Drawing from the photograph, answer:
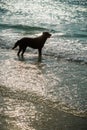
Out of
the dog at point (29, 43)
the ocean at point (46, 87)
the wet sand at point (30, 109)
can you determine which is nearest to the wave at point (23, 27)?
the ocean at point (46, 87)

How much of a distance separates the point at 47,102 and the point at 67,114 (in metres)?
0.74

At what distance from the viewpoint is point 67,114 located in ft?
24.0

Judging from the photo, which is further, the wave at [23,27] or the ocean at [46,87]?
the wave at [23,27]

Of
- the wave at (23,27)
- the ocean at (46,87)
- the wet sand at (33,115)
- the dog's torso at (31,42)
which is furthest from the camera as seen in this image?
the wave at (23,27)

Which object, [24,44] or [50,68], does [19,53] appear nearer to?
[24,44]

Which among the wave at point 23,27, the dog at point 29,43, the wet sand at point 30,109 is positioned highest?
the wet sand at point 30,109

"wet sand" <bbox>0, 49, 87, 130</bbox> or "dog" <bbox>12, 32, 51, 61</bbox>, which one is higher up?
"wet sand" <bbox>0, 49, 87, 130</bbox>

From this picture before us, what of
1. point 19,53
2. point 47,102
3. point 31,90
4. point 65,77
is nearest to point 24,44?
point 19,53

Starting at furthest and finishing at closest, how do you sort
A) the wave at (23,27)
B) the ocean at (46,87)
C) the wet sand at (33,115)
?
the wave at (23,27)
the ocean at (46,87)
the wet sand at (33,115)

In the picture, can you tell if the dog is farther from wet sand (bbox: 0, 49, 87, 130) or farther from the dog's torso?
wet sand (bbox: 0, 49, 87, 130)

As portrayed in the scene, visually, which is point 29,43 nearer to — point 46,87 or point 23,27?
point 46,87

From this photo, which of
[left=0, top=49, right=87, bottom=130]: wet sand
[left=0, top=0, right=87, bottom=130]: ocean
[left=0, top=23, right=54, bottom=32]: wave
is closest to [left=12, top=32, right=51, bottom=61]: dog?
[left=0, top=0, right=87, bottom=130]: ocean

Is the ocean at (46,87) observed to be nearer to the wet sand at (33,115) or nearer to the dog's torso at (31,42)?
the wet sand at (33,115)

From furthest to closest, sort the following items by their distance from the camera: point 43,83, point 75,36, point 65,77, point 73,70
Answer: point 75,36 < point 73,70 < point 65,77 < point 43,83
